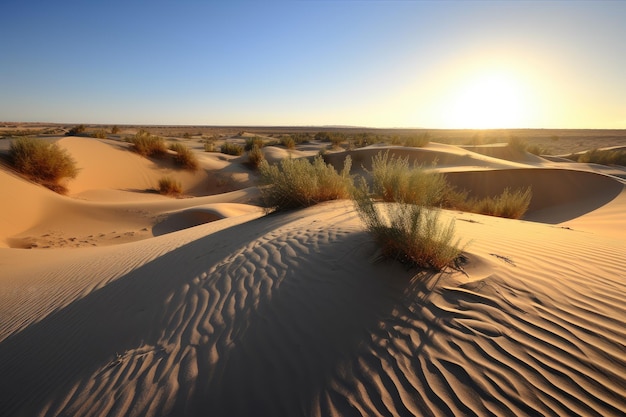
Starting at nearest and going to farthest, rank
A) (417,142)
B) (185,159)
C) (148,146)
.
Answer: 1. (185,159)
2. (148,146)
3. (417,142)

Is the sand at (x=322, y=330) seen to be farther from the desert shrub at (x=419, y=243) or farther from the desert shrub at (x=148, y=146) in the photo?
the desert shrub at (x=148, y=146)

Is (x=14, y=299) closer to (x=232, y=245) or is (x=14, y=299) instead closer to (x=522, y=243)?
(x=232, y=245)

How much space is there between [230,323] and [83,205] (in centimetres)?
1032

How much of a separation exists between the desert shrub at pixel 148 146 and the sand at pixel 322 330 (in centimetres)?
1343

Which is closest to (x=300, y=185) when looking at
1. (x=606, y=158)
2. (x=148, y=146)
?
(x=148, y=146)

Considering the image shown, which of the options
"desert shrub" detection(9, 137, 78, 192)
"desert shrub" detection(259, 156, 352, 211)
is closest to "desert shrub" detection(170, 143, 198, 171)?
"desert shrub" detection(9, 137, 78, 192)

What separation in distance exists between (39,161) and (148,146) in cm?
624

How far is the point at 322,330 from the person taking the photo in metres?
2.48

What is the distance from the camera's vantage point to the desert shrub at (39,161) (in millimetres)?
11180

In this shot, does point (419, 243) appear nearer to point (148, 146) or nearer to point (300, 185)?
point (300, 185)

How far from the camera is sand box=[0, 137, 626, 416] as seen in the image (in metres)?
1.96

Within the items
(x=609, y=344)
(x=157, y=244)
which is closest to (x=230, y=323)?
(x=609, y=344)

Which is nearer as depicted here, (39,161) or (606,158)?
(39,161)

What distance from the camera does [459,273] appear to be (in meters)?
3.00
